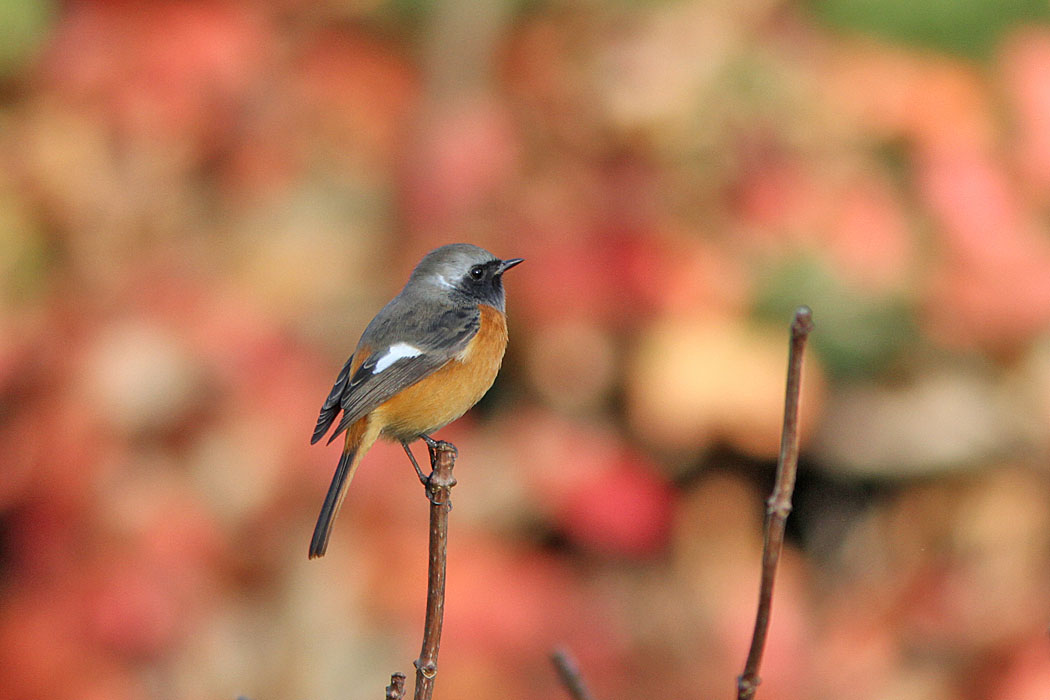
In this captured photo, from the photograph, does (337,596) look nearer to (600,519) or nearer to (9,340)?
(600,519)

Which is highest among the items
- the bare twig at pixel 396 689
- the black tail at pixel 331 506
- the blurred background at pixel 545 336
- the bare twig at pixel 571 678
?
the blurred background at pixel 545 336

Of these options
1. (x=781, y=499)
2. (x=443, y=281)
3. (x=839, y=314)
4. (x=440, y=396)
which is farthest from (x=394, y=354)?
(x=839, y=314)

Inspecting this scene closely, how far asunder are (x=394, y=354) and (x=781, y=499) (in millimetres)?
1300

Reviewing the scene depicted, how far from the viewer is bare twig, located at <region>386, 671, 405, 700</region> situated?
1306 millimetres

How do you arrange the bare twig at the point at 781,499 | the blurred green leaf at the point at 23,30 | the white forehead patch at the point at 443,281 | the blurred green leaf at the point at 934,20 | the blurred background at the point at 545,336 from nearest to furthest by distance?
1. the bare twig at the point at 781,499
2. the white forehead patch at the point at 443,281
3. the blurred background at the point at 545,336
4. the blurred green leaf at the point at 23,30
5. the blurred green leaf at the point at 934,20

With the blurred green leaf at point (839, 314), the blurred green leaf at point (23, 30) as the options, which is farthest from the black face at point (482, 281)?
the blurred green leaf at point (23, 30)

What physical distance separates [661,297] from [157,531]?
213 cm

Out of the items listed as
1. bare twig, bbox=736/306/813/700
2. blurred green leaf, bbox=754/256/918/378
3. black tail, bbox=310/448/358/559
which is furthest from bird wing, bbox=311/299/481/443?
blurred green leaf, bbox=754/256/918/378

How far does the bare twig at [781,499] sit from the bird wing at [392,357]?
4.01 ft

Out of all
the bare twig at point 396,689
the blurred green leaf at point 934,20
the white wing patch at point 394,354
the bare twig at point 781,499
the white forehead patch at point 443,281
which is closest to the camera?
the bare twig at point 781,499

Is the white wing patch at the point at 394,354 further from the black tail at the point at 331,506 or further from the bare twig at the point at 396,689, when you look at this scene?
the bare twig at the point at 396,689

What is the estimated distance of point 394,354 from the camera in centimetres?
229

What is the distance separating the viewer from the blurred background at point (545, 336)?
14.6 feet

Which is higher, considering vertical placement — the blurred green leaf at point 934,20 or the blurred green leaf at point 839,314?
the blurred green leaf at point 934,20
